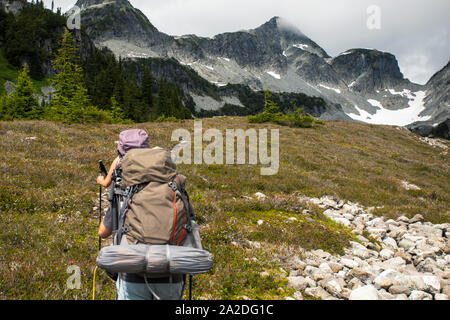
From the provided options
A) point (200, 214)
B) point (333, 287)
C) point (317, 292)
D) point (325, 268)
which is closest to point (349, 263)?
point (325, 268)

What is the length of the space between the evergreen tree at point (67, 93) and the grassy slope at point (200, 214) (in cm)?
681

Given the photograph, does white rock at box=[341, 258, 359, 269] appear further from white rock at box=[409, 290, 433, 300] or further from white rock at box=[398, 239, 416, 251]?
white rock at box=[398, 239, 416, 251]

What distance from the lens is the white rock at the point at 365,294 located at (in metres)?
4.16

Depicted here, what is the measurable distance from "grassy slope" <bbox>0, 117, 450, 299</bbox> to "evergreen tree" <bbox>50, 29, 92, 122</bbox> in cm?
681

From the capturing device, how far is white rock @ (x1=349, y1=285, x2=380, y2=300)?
13.6ft

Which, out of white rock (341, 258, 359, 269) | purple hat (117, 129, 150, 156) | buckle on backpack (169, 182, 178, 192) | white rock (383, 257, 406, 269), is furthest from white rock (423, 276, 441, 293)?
purple hat (117, 129, 150, 156)

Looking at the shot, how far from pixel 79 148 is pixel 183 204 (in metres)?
13.2

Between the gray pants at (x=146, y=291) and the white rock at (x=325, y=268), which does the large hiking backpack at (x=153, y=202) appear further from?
the white rock at (x=325, y=268)

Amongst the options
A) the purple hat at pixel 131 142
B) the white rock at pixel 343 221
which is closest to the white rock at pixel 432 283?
the white rock at pixel 343 221

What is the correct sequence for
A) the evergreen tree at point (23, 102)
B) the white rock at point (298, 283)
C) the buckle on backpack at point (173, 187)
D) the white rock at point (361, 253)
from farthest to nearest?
the evergreen tree at point (23, 102) < the white rock at point (361, 253) < the white rock at point (298, 283) < the buckle on backpack at point (173, 187)

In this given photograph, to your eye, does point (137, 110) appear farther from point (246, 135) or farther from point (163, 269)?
point (163, 269)
